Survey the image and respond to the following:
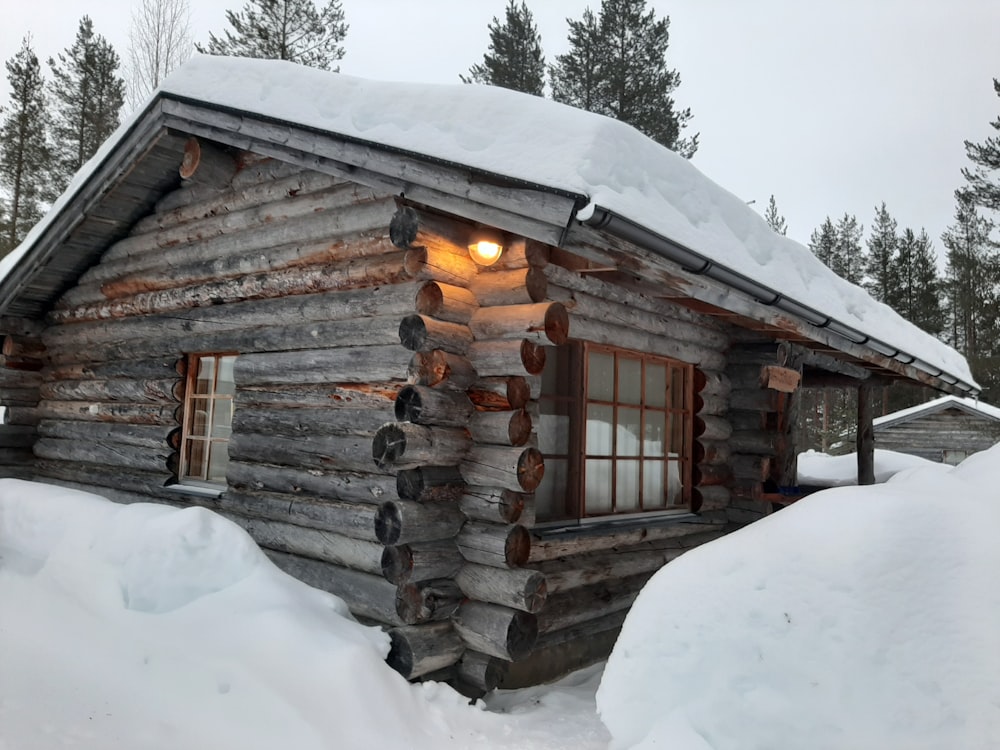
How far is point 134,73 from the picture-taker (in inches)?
794

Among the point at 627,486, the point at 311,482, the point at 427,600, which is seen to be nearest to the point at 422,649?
the point at 427,600

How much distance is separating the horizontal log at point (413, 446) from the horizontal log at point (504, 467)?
0.13m

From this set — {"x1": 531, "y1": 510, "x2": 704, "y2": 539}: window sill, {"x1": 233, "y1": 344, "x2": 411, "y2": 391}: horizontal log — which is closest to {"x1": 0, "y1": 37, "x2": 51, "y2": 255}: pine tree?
{"x1": 233, "y1": 344, "x2": 411, "y2": 391}: horizontal log

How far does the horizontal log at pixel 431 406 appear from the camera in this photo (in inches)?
172

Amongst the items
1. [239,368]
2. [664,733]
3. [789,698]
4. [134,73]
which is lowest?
[664,733]

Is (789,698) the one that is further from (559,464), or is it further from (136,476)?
(136,476)

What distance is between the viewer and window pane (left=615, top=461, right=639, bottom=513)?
6082 millimetres

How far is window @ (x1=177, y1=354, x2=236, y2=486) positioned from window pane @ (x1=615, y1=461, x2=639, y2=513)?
11.5 feet

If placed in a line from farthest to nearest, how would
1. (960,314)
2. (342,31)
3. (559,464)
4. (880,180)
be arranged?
(880,180) < (960,314) < (342,31) < (559,464)

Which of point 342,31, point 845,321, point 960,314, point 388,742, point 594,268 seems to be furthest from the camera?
point 960,314

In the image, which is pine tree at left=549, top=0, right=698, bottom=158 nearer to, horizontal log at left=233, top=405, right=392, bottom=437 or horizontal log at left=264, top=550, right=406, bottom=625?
horizontal log at left=233, top=405, right=392, bottom=437

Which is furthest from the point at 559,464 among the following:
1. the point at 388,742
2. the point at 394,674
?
the point at 388,742

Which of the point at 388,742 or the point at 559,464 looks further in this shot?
the point at 559,464

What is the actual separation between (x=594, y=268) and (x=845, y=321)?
10.1ft
